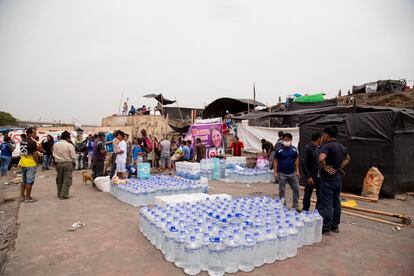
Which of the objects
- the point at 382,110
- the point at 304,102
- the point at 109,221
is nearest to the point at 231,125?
the point at 304,102

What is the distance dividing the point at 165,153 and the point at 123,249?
29.3ft

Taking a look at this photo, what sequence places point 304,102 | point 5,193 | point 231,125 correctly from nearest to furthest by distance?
point 5,193
point 304,102
point 231,125

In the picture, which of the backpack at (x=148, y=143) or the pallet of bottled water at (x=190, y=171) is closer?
the pallet of bottled water at (x=190, y=171)

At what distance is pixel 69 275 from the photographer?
3.76 metres

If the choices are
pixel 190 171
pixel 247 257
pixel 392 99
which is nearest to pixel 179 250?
pixel 247 257

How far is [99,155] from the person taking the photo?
32.2 ft

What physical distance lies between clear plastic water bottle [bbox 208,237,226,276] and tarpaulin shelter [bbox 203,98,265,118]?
16.9 metres

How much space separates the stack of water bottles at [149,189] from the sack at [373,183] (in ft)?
15.6

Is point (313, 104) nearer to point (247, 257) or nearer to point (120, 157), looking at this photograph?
point (120, 157)

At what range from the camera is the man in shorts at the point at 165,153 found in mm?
13336

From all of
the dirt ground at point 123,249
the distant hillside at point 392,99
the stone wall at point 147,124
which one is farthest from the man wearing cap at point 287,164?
the stone wall at point 147,124

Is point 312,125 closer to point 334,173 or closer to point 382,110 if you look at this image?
point 382,110

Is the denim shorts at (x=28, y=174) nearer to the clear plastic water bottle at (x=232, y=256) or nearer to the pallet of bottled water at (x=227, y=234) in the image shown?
the pallet of bottled water at (x=227, y=234)

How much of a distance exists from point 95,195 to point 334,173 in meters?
6.80
